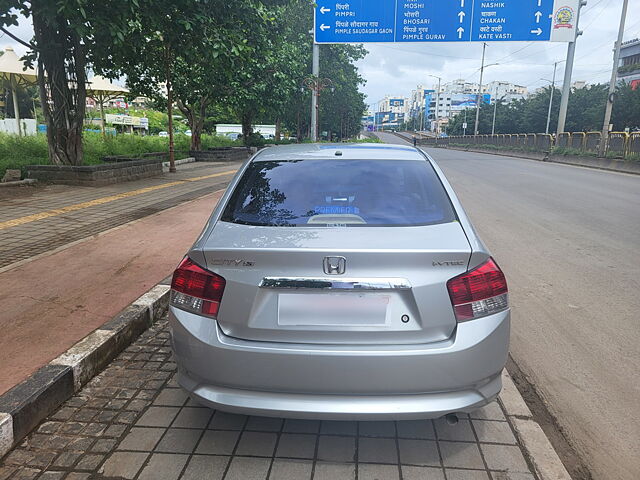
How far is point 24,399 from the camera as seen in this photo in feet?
9.06

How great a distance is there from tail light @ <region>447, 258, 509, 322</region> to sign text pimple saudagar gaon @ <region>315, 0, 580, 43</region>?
22772mm

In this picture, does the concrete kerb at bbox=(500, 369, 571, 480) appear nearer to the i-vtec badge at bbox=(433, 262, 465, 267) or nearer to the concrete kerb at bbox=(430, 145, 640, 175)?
the i-vtec badge at bbox=(433, 262, 465, 267)

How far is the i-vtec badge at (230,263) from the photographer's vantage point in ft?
7.85

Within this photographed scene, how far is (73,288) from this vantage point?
15.8ft

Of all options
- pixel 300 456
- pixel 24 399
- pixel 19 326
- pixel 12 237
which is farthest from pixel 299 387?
pixel 12 237

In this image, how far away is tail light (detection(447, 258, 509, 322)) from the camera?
2375 millimetres

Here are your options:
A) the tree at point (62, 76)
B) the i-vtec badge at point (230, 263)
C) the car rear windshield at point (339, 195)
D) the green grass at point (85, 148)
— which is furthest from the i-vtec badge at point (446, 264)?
the green grass at point (85, 148)

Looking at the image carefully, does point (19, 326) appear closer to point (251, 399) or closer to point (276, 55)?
point (251, 399)

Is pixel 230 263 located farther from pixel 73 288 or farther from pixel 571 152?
pixel 571 152

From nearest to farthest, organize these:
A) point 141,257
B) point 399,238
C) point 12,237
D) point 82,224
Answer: point 399,238 → point 141,257 → point 12,237 → point 82,224

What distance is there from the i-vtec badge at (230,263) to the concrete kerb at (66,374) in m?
1.37

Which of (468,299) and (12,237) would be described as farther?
(12,237)

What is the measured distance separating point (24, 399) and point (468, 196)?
38.5 feet

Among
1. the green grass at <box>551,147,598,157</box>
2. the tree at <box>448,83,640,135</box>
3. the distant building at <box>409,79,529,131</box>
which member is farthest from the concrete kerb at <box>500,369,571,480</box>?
the distant building at <box>409,79,529,131</box>
